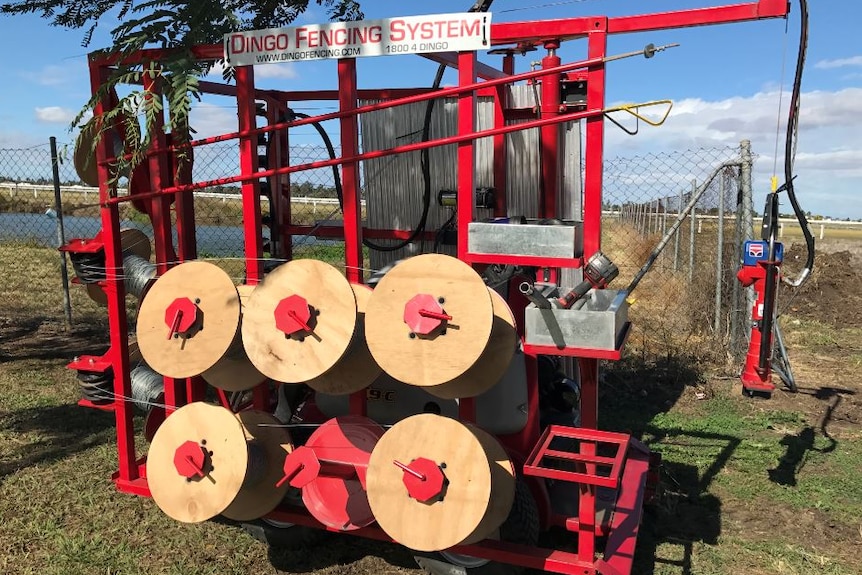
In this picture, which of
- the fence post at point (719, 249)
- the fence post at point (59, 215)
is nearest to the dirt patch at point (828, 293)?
the fence post at point (719, 249)

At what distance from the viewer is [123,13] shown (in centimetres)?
398

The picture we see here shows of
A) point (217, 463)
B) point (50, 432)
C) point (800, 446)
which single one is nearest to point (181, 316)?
point (217, 463)

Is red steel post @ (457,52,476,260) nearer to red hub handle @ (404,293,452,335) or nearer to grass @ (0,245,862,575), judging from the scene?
red hub handle @ (404,293,452,335)

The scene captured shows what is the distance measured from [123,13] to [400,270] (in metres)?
2.58

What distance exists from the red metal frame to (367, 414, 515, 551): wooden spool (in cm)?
19

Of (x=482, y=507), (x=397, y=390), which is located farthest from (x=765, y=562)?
(x=397, y=390)

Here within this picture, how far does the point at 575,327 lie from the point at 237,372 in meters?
1.63

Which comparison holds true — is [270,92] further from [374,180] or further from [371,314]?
[371,314]

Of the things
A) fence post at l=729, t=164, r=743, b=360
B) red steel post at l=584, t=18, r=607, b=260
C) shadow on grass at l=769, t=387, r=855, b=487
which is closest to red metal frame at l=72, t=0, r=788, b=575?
red steel post at l=584, t=18, r=607, b=260

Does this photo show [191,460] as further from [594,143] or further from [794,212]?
[794,212]

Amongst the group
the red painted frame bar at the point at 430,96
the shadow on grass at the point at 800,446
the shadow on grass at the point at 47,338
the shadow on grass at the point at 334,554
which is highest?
the red painted frame bar at the point at 430,96

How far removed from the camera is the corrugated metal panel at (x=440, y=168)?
14.8ft

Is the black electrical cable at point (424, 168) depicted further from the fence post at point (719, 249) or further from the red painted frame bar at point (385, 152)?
the fence post at point (719, 249)

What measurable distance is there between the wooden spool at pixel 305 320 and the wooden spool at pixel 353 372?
0.22m
